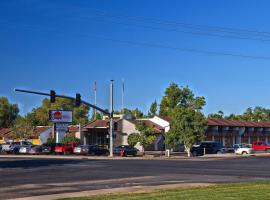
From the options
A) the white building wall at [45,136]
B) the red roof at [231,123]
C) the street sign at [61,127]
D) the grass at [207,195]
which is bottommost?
the grass at [207,195]

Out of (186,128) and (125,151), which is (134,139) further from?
(186,128)

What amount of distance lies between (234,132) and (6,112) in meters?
72.1

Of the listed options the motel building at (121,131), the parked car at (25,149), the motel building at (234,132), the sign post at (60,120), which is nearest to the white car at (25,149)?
the parked car at (25,149)

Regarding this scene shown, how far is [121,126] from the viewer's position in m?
86.6

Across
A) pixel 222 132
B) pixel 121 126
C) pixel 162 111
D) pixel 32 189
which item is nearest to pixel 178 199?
pixel 32 189

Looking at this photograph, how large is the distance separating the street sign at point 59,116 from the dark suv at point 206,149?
24209 mm

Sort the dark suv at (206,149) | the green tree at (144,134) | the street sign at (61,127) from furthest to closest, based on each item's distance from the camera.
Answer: the street sign at (61,127) < the dark suv at (206,149) < the green tree at (144,134)

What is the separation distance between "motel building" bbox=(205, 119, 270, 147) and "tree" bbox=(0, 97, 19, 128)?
6787 cm

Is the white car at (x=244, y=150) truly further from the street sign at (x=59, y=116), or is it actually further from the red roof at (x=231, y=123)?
the street sign at (x=59, y=116)

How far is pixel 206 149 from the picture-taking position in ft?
236

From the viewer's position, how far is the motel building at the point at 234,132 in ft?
311

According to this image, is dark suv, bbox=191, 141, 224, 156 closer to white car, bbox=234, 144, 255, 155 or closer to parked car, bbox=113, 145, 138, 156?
white car, bbox=234, 144, 255, 155

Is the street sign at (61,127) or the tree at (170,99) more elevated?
the tree at (170,99)

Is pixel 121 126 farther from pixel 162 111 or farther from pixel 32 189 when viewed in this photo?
pixel 32 189
